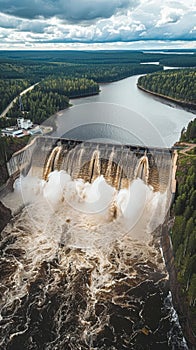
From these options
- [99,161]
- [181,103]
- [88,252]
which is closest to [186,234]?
[88,252]

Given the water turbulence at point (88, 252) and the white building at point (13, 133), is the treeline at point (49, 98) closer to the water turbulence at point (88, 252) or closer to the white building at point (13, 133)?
the white building at point (13, 133)

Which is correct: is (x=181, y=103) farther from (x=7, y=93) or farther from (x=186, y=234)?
(x=186, y=234)

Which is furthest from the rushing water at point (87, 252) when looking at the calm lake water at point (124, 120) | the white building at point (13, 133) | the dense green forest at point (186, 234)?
the calm lake water at point (124, 120)

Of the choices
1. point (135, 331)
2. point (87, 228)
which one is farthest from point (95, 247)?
point (135, 331)

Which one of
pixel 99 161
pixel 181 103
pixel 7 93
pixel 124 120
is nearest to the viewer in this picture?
pixel 99 161

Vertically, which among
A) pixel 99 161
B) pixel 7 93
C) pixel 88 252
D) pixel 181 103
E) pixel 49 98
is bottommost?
pixel 88 252

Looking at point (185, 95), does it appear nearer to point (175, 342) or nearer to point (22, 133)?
point (22, 133)

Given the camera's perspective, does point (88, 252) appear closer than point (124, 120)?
Yes

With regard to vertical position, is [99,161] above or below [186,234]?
above
